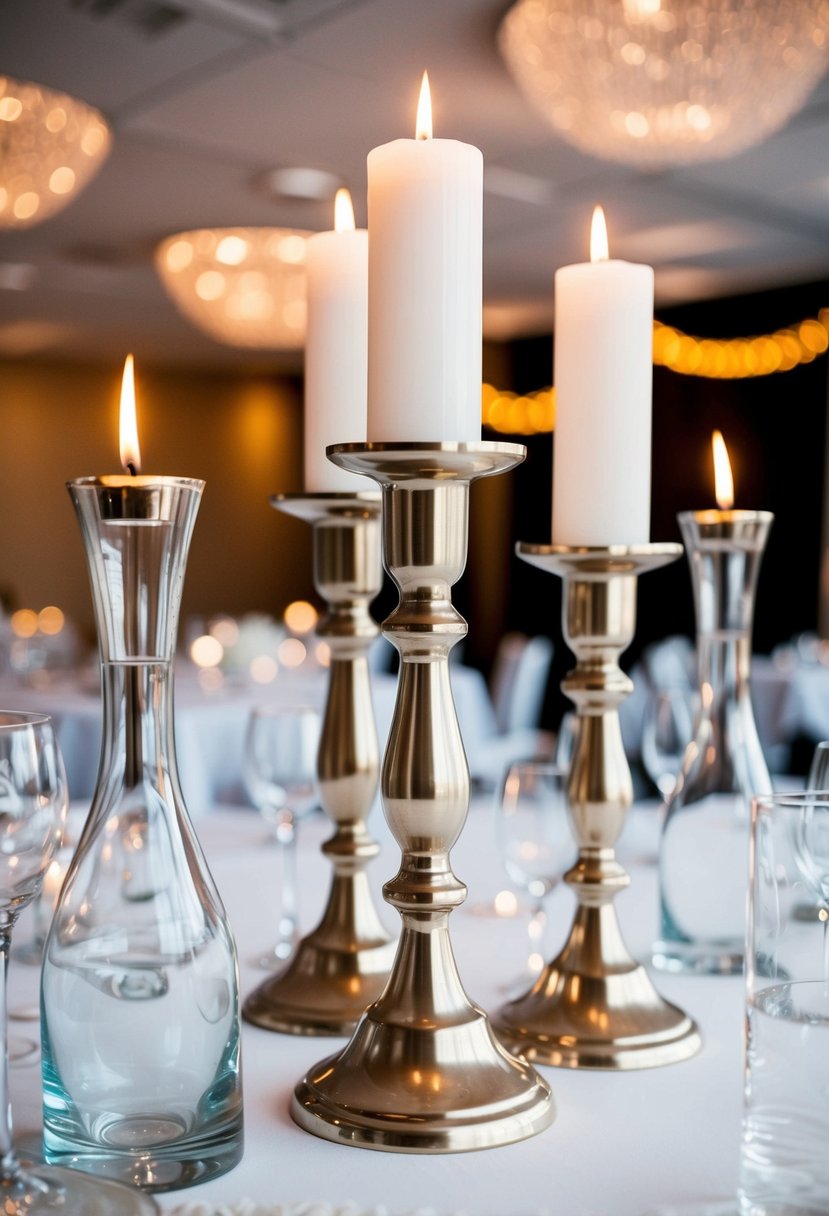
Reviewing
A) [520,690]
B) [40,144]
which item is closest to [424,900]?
[40,144]

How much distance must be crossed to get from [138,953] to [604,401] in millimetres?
460

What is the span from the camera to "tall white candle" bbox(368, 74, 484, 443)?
0.65 meters

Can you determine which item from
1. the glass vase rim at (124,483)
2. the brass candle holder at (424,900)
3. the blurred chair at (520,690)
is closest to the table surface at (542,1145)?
the brass candle holder at (424,900)

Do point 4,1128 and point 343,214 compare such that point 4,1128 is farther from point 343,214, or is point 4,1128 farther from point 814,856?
point 343,214

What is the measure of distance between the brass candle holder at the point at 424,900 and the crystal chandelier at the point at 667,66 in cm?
238

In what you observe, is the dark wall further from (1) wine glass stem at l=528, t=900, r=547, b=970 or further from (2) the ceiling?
(1) wine glass stem at l=528, t=900, r=547, b=970

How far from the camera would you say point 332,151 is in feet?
14.6

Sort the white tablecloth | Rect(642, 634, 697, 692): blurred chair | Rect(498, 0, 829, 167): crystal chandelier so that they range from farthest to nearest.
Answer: Rect(642, 634, 697, 692): blurred chair
the white tablecloth
Rect(498, 0, 829, 167): crystal chandelier

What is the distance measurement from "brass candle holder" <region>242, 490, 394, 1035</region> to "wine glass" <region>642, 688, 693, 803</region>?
0.61m

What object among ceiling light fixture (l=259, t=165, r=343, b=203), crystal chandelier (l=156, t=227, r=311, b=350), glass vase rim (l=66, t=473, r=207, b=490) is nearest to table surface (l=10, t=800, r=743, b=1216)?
glass vase rim (l=66, t=473, r=207, b=490)

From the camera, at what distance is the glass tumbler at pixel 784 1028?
21.3 inches

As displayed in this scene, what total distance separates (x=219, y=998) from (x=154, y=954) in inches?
1.5

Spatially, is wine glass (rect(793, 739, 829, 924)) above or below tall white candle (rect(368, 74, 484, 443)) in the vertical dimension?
below

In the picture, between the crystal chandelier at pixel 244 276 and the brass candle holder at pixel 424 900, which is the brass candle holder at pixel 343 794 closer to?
the brass candle holder at pixel 424 900
